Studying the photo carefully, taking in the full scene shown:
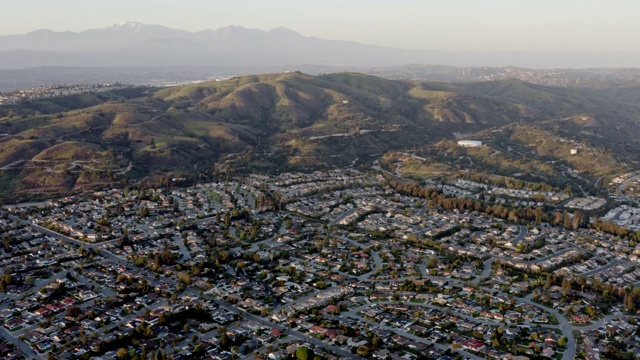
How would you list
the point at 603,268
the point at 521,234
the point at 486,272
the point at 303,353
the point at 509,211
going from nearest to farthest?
1. the point at 303,353
2. the point at 486,272
3. the point at 603,268
4. the point at 521,234
5. the point at 509,211

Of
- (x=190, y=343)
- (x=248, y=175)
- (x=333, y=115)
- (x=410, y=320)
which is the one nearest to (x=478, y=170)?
(x=248, y=175)

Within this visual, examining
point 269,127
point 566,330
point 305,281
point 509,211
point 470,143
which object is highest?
point 269,127

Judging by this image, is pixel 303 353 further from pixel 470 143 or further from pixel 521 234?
pixel 470 143

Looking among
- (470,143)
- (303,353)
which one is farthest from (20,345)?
(470,143)

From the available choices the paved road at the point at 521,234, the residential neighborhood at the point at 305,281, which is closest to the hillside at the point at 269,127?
the residential neighborhood at the point at 305,281

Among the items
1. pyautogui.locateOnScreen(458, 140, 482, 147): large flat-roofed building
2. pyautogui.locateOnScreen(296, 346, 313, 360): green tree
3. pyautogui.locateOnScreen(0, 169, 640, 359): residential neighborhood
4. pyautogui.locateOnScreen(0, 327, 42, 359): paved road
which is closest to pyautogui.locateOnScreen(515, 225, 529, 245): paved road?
pyautogui.locateOnScreen(0, 169, 640, 359): residential neighborhood

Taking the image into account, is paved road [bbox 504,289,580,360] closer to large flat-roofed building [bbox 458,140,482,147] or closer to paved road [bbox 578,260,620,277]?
paved road [bbox 578,260,620,277]

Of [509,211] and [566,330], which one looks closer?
[566,330]

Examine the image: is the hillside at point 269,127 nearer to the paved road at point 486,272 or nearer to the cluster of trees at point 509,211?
the cluster of trees at point 509,211
